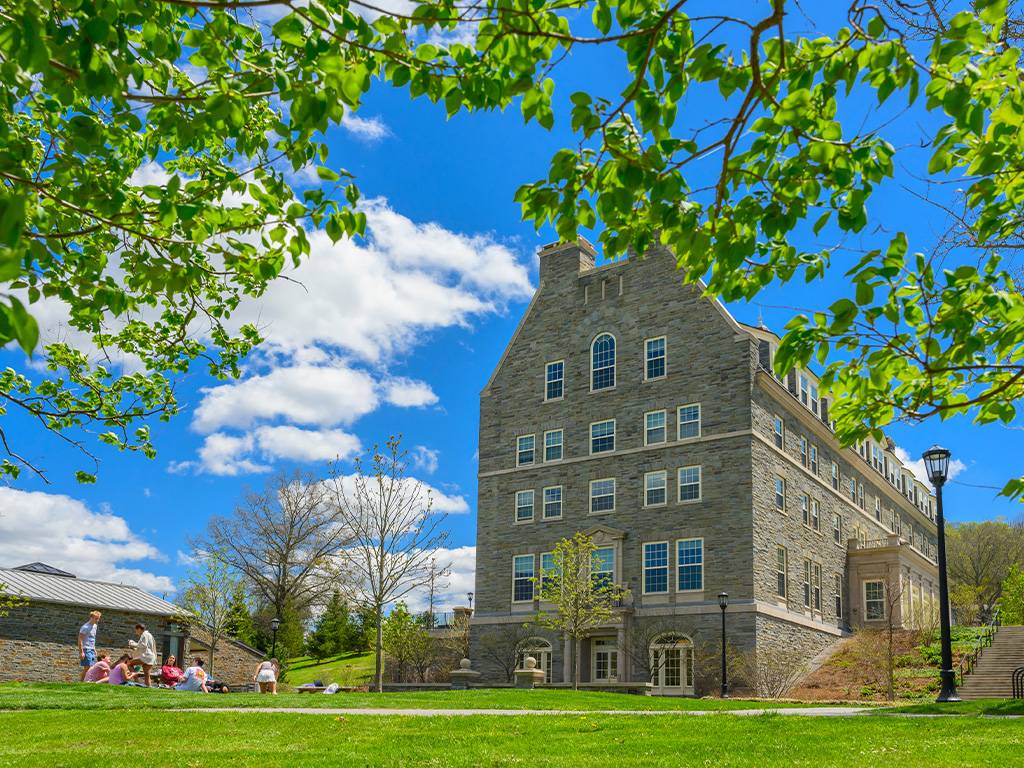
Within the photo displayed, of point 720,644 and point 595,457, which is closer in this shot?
point 720,644

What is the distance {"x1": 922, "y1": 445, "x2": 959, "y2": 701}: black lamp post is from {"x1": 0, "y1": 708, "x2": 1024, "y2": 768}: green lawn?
6.86 metres

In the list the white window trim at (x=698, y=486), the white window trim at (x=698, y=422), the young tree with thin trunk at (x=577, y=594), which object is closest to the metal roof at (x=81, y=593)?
the young tree with thin trunk at (x=577, y=594)

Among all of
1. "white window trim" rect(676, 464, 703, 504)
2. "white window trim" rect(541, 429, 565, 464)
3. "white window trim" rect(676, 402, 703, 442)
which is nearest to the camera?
"white window trim" rect(676, 464, 703, 504)

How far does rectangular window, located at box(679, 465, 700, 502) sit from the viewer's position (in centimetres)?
3744

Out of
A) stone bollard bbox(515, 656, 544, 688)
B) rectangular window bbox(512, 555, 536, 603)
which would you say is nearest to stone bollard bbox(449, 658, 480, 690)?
stone bollard bbox(515, 656, 544, 688)

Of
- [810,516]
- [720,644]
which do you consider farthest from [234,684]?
[810,516]

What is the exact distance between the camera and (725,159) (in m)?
6.03

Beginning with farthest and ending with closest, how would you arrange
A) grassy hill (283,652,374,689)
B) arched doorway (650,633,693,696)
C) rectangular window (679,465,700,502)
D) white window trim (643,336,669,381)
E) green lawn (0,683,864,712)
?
1. grassy hill (283,652,374,689)
2. white window trim (643,336,669,381)
3. rectangular window (679,465,700,502)
4. arched doorway (650,633,693,696)
5. green lawn (0,683,864,712)

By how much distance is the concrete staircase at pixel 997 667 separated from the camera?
2773 cm

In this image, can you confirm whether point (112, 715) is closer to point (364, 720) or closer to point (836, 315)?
point (364, 720)

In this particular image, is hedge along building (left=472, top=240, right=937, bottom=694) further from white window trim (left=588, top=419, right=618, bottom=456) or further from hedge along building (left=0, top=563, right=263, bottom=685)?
hedge along building (left=0, top=563, right=263, bottom=685)

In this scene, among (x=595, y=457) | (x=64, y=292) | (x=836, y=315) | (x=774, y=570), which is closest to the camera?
(x=836, y=315)

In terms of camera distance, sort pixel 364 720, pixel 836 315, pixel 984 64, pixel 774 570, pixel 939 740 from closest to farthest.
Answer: pixel 836 315
pixel 984 64
pixel 939 740
pixel 364 720
pixel 774 570

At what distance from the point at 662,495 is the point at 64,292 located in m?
32.3
